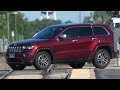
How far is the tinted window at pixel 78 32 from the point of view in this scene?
56.3 feet

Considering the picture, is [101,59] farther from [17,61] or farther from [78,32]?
[17,61]

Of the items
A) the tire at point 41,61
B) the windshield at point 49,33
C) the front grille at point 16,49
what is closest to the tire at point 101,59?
the windshield at point 49,33

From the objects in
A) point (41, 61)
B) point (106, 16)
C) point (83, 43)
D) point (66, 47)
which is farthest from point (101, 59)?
point (106, 16)

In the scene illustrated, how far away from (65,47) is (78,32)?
882 millimetres

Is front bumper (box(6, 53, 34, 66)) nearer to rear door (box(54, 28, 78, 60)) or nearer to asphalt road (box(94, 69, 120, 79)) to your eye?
rear door (box(54, 28, 78, 60))

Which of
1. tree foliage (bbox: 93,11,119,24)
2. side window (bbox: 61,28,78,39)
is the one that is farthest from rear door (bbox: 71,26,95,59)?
tree foliage (bbox: 93,11,119,24)

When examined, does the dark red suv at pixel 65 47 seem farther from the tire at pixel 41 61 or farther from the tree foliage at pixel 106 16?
the tree foliage at pixel 106 16

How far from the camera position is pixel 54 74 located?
16031 mm
